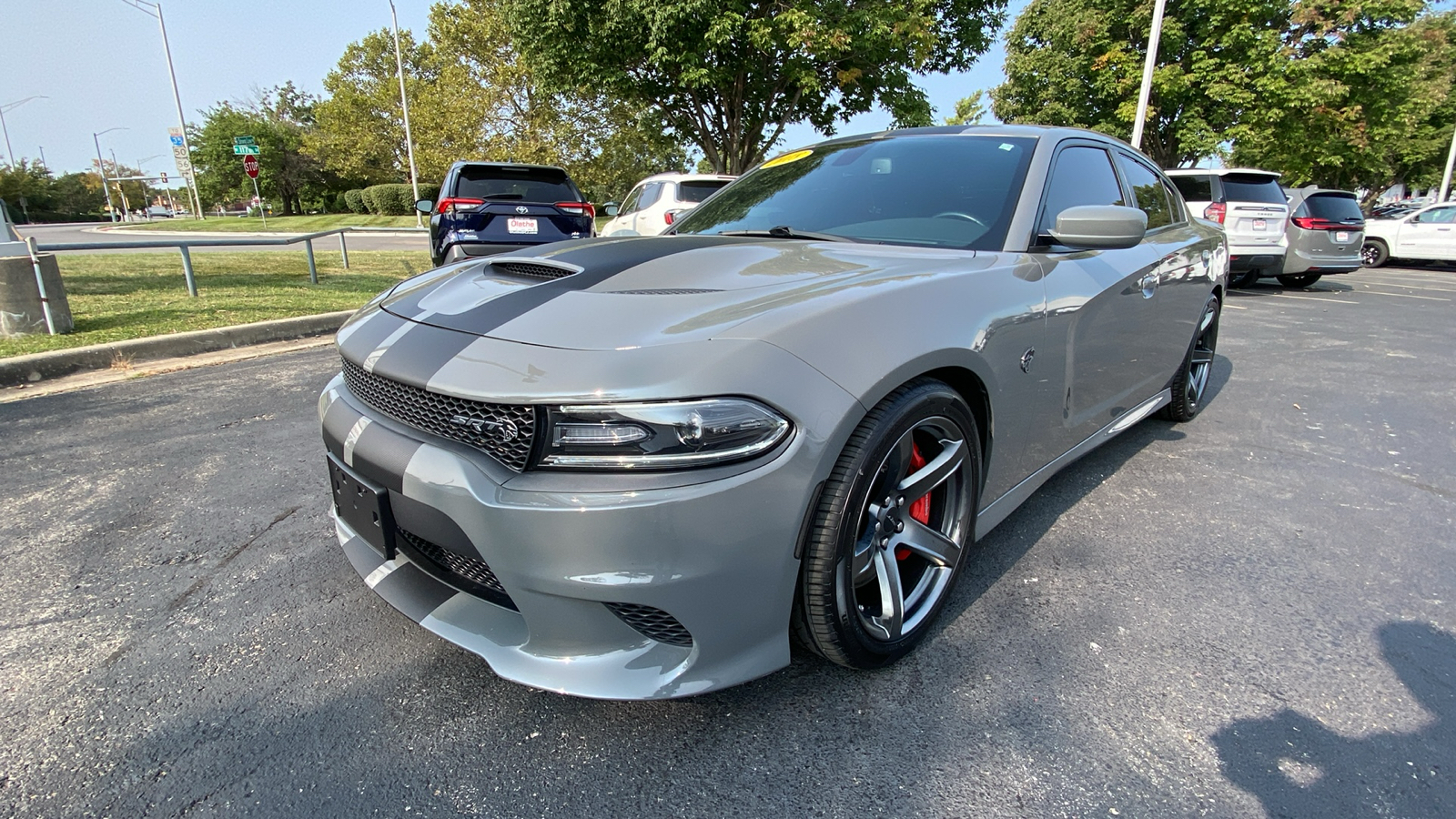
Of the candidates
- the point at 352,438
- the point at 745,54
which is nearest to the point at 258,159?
the point at 745,54

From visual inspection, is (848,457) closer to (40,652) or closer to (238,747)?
(238,747)

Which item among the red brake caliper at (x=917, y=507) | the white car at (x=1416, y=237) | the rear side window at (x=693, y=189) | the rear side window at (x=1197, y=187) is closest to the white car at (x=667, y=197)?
the rear side window at (x=693, y=189)

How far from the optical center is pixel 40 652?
1.96 meters

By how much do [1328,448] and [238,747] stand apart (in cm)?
490

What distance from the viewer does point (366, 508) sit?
1.71 metres

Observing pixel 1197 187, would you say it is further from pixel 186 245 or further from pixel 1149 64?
pixel 186 245

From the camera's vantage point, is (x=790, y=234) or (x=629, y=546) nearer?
(x=629, y=546)

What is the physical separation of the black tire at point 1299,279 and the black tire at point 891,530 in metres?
12.2

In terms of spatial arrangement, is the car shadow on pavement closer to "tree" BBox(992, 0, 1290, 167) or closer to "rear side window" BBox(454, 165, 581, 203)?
"rear side window" BBox(454, 165, 581, 203)

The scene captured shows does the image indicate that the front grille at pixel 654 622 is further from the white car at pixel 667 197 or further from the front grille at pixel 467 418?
the white car at pixel 667 197

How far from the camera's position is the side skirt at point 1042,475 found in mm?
2197

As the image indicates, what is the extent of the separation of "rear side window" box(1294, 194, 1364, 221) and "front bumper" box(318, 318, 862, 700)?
40.9 feet

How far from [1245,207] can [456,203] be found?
10226 millimetres

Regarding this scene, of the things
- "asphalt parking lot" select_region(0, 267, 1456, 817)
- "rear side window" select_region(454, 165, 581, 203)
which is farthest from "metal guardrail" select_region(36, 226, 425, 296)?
"asphalt parking lot" select_region(0, 267, 1456, 817)
